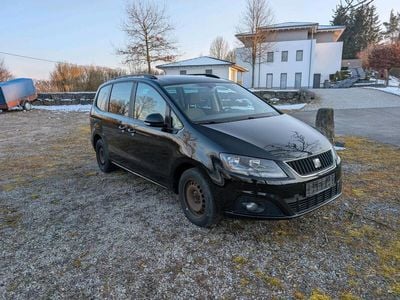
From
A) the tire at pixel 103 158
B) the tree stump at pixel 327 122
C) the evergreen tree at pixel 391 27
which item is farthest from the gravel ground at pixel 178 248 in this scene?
the evergreen tree at pixel 391 27

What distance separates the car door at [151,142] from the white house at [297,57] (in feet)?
108

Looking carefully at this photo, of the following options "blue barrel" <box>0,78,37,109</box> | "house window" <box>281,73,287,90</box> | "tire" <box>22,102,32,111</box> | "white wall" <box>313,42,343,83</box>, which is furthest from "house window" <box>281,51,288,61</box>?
"tire" <box>22,102,32,111</box>

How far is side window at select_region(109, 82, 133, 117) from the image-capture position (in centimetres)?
424

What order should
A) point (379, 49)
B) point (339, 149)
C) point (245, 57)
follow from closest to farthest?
point (339, 149) → point (379, 49) → point (245, 57)

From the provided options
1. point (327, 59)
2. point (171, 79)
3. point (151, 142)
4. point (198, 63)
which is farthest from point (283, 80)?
point (151, 142)

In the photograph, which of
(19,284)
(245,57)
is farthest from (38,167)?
(245,57)

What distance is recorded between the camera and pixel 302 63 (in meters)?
36.3

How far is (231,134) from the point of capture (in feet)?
9.54

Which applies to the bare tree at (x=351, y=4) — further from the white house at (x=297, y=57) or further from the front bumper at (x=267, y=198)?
the white house at (x=297, y=57)

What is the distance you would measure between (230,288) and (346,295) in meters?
0.87

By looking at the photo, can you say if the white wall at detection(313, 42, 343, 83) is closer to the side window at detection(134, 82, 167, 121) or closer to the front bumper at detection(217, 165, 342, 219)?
the side window at detection(134, 82, 167, 121)

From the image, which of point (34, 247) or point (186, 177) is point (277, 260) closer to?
point (186, 177)

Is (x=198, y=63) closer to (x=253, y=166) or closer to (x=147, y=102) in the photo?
(x=147, y=102)

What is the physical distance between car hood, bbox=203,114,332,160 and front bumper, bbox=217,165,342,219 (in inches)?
10.6
